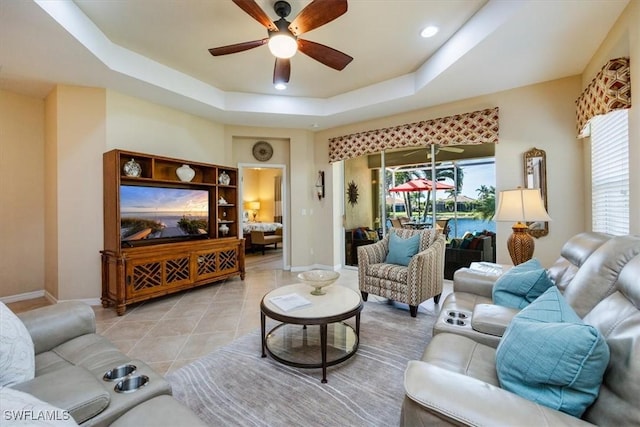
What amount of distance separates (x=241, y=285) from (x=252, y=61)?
3.17 metres

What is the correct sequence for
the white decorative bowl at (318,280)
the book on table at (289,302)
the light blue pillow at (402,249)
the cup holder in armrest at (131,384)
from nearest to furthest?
the cup holder in armrest at (131,384) → the book on table at (289,302) → the white decorative bowl at (318,280) → the light blue pillow at (402,249)

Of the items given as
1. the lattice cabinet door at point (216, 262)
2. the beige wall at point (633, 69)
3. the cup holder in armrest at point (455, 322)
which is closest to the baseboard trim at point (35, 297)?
the lattice cabinet door at point (216, 262)

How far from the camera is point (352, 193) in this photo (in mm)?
5625

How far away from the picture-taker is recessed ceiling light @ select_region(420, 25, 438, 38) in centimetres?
279

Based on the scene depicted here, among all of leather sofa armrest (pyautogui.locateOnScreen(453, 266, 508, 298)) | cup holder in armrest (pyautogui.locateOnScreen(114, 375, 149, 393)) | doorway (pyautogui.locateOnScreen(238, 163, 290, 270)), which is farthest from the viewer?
doorway (pyautogui.locateOnScreen(238, 163, 290, 270))

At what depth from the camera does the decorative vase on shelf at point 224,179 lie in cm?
465

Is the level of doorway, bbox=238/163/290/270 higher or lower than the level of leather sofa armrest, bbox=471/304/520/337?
higher

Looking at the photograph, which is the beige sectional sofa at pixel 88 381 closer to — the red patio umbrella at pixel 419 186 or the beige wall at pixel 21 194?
the beige wall at pixel 21 194

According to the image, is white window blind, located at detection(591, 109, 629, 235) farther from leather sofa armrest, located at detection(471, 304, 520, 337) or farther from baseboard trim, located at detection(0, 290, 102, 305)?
baseboard trim, located at detection(0, 290, 102, 305)

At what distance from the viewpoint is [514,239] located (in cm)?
285

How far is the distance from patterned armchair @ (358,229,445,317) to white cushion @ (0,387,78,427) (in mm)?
2817

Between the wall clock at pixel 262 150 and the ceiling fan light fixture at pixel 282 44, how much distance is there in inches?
115

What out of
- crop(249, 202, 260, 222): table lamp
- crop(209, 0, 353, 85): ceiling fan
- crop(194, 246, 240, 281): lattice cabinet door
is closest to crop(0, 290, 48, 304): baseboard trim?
crop(194, 246, 240, 281): lattice cabinet door

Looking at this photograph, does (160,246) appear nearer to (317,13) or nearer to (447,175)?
(317,13)
